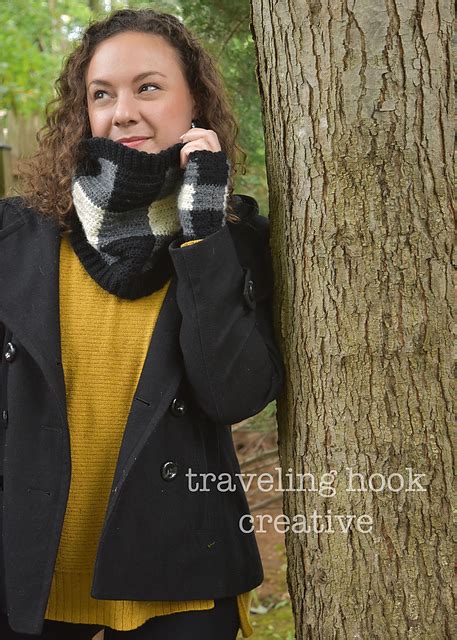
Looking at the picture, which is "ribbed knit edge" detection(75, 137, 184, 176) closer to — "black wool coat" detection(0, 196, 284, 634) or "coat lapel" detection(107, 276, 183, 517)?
"black wool coat" detection(0, 196, 284, 634)

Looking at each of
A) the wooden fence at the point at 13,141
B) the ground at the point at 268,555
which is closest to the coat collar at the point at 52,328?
the ground at the point at 268,555

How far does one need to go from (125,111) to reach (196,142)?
197 mm

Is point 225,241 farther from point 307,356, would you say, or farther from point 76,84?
point 76,84

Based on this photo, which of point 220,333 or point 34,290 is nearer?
point 220,333

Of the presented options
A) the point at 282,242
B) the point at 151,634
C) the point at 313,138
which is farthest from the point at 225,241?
the point at 151,634

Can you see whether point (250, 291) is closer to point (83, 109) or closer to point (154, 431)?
point (154, 431)

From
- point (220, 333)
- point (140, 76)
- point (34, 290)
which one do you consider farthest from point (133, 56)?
point (220, 333)

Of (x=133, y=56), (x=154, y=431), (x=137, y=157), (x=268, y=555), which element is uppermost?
(x=133, y=56)

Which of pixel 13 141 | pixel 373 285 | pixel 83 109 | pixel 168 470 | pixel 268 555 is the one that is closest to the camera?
pixel 373 285

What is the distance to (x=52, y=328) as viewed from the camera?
2.08 m

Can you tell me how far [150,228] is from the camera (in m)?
2.14

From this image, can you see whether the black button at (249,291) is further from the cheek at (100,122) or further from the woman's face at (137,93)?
the cheek at (100,122)

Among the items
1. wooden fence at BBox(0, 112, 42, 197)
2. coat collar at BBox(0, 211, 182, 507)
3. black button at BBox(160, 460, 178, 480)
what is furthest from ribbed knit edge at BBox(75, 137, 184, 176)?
wooden fence at BBox(0, 112, 42, 197)

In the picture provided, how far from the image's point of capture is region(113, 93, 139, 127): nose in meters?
2.09
